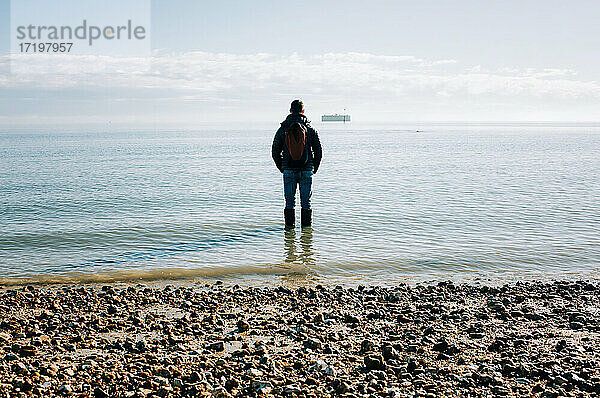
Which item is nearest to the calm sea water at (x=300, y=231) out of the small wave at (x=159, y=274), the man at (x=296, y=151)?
the small wave at (x=159, y=274)

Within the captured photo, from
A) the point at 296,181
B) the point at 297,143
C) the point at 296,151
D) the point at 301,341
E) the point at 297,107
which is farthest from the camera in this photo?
the point at 296,181

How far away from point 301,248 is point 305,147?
2811mm

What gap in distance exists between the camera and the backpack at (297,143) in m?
15.2

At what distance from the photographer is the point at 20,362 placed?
20.9ft

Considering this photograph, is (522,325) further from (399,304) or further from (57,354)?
(57,354)

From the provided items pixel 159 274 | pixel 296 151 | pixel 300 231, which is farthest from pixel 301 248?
pixel 159 274

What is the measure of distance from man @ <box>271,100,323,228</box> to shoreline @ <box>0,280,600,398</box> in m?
5.66

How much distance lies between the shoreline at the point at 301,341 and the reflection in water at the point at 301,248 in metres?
2.61

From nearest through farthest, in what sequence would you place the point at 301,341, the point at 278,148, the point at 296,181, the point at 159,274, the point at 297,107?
the point at 301,341 < the point at 159,274 < the point at 297,107 < the point at 278,148 < the point at 296,181

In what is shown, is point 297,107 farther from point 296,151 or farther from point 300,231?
point 300,231

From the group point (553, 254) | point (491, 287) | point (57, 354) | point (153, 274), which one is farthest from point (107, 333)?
point (553, 254)

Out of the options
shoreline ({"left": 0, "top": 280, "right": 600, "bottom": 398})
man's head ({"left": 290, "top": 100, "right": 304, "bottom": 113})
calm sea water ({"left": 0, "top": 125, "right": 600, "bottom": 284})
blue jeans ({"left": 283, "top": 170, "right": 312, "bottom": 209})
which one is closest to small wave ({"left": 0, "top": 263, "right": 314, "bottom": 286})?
calm sea water ({"left": 0, "top": 125, "right": 600, "bottom": 284})

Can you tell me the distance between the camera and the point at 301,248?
14.5 m

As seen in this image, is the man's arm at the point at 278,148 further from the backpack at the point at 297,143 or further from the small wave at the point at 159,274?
the small wave at the point at 159,274
